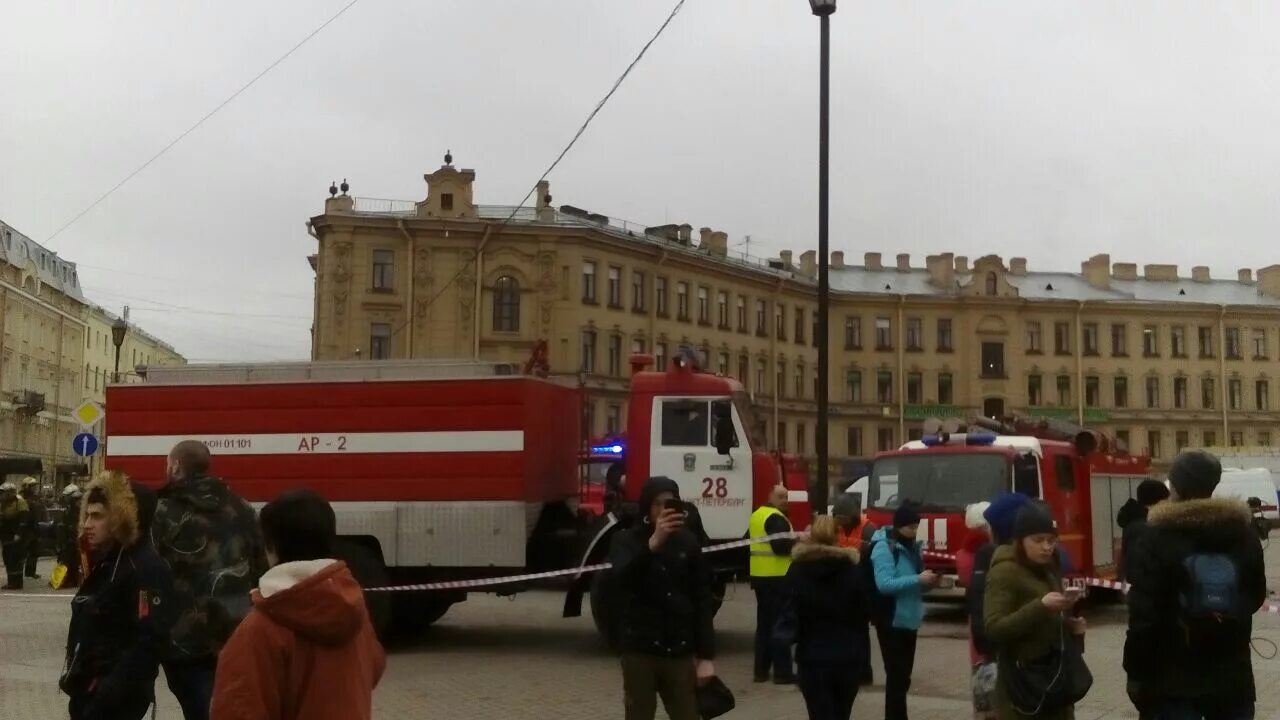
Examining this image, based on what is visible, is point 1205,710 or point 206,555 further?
Answer: point 206,555

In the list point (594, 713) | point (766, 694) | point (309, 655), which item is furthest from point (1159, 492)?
point (309, 655)

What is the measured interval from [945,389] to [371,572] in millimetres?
66132

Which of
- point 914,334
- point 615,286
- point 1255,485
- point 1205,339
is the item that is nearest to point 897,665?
point 1255,485

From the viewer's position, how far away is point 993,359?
77.8 metres

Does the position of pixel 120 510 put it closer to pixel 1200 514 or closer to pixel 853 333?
pixel 1200 514

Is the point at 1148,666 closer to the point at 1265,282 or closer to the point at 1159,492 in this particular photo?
the point at 1159,492

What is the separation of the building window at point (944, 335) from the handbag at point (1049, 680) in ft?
239

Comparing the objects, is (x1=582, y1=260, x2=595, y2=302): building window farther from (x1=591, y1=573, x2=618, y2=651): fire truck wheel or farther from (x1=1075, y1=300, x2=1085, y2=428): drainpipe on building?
(x1=591, y1=573, x2=618, y2=651): fire truck wheel

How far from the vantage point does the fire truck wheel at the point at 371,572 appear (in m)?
14.5

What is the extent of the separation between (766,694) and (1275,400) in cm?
7868

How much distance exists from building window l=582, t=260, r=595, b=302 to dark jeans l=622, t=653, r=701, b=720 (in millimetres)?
52567

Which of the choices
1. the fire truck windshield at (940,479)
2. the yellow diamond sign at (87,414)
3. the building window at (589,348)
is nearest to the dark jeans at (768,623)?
the fire truck windshield at (940,479)

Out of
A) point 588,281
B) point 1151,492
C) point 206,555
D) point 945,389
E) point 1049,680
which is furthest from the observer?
point 945,389

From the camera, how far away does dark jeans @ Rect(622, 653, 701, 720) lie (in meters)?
6.94
